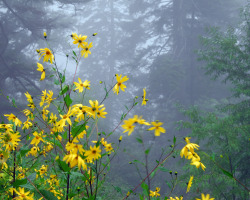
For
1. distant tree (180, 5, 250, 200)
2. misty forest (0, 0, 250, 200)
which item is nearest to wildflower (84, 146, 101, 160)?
misty forest (0, 0, 250, 200)

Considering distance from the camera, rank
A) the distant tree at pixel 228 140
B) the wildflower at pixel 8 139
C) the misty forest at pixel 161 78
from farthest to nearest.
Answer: the misty forest at pixel 161 78
the distant tree at pixel 228 140
the wildflower at pixel 8 139

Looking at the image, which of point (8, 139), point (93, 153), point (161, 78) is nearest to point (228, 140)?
point (93, 153)

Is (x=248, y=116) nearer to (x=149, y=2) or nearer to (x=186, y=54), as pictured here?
(x=186, y=54)

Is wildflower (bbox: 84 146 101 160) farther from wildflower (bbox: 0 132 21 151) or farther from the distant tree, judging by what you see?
the distant tree

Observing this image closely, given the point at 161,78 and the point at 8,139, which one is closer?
the point at 8,139

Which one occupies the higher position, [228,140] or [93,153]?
[228,140]

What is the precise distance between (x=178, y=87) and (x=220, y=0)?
5669 mm

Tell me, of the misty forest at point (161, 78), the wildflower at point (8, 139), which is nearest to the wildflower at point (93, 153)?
the wildflower at point (8, 139)

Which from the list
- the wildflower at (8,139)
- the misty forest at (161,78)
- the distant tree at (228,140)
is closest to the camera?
the wildflower at (8,139)

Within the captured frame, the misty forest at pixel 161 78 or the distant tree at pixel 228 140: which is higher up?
the misty forest at pixel 161 78

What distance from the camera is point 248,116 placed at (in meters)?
4.79

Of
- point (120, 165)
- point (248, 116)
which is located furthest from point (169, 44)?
point (248, 116)

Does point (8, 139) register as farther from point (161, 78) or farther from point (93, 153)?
point (161, 78)

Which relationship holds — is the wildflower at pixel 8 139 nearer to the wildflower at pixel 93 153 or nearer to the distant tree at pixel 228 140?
the wildflower at pixel 93 153
